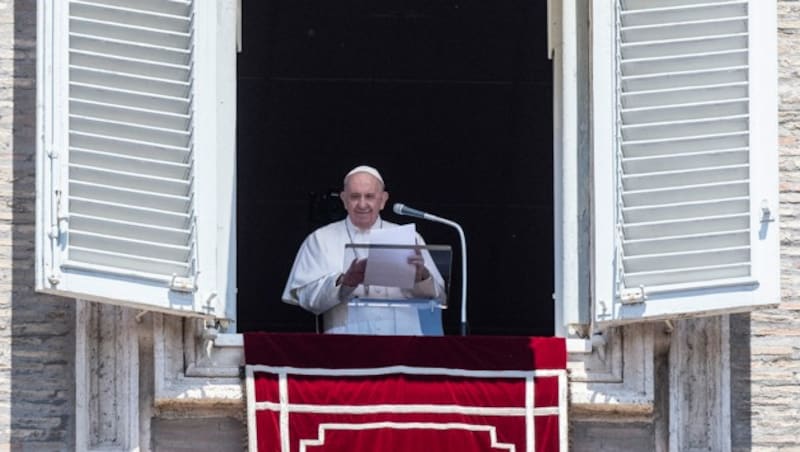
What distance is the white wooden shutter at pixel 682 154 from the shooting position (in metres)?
11.8

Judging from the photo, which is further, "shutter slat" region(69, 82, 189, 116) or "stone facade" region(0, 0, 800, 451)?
"stone facade" region(0, 0, 800, 451)

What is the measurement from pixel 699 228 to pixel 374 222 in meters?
1.87

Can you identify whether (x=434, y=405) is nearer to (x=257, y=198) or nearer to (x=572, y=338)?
(x=572, y=338)

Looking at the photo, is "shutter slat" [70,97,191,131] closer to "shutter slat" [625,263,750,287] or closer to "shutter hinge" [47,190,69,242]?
"shutter hinge" [47,190,69,242]

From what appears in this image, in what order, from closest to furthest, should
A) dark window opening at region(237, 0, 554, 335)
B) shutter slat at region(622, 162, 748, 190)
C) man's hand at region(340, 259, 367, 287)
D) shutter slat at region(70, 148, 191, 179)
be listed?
shutter slat at region(70, 148, 191, 179), shutter slat at region(622, 162, 748, 190), man's hand at region(340, 259, 367, 287), dark window opening at region(237, 0, 554, 335)

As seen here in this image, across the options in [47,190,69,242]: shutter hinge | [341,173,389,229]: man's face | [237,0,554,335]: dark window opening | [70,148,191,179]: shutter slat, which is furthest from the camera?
[237,0,554,335]: dark window opening

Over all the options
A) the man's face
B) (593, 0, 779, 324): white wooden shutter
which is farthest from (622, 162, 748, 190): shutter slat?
the man's face

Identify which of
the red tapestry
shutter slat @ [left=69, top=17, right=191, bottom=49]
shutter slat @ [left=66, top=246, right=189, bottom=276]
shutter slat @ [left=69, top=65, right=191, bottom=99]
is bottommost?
the red tapestry

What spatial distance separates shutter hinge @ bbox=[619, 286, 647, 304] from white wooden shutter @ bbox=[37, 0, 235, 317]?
1342 mm

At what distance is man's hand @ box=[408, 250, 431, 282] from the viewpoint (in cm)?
1218

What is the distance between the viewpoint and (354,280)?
12.3 meters

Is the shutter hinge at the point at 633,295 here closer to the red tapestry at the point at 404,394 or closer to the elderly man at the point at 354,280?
the red tapestry at the point at 404,394

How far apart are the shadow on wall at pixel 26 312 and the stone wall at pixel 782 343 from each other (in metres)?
2.28

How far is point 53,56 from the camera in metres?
11.7
